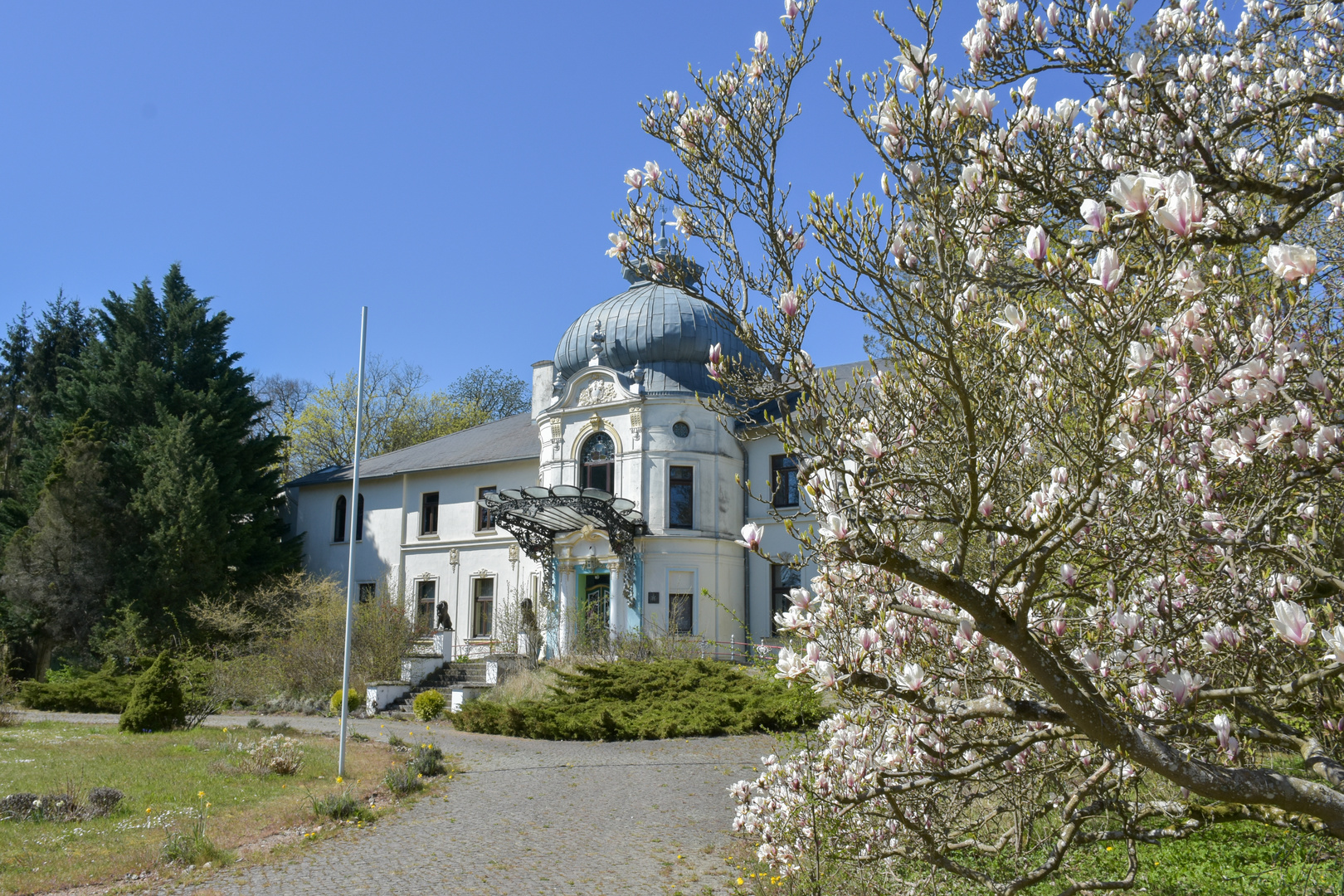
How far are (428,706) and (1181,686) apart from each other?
18.0m

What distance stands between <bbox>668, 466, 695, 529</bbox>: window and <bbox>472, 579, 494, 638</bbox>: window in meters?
7.05

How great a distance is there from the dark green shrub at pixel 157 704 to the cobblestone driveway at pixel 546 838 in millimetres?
6586

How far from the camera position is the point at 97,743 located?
14383mm

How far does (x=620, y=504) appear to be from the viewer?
24.5 metres

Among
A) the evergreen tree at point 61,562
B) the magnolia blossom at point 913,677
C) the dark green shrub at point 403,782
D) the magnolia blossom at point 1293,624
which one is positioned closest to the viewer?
the magnolia blossom at point 1293,624

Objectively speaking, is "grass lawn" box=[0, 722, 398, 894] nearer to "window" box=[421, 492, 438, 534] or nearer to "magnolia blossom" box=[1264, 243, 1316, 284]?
"magnolia blossom" box=[1264, 243, 1316, 284]

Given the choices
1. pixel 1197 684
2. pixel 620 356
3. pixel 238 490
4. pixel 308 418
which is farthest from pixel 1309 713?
pixel 308 418

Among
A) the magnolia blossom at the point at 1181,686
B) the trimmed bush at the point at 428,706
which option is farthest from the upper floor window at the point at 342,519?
the magnolia blossom at the point at 1181,686

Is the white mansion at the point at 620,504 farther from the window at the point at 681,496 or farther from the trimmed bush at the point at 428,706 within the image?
the trimmed bush at the point at 428,706

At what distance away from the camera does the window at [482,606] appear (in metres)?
28.8

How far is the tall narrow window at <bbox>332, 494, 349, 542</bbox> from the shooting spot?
32.7m

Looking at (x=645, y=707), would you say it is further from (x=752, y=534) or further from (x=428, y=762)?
(x=752, y=534)

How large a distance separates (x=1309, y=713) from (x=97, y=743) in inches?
622

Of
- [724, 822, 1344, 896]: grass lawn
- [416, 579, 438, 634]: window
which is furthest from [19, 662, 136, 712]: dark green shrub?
[724, 822, 1344, 896]: grass lawn
